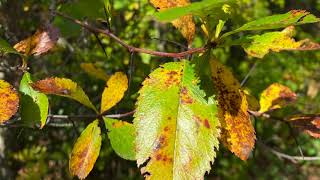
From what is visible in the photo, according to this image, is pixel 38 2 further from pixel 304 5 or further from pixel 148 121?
pixel 304 5

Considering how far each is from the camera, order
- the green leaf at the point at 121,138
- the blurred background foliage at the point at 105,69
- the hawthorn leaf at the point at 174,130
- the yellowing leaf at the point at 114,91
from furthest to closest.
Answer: the blurred background foliage at the point at 105,69
the yellowing leaf at the point at 114,91
the green leaf at the point at 121,138
the hawthorn leaf at the point at 174,130

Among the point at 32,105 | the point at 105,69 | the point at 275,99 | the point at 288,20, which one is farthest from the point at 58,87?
the point at 105,69

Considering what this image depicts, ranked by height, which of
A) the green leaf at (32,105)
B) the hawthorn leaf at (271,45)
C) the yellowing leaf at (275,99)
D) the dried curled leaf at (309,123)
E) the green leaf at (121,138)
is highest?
the hawthorn leaf at (271,45)

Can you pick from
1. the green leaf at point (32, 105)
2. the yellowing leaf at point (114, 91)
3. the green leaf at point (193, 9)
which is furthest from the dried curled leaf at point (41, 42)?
the green leaf at point (193, 9)

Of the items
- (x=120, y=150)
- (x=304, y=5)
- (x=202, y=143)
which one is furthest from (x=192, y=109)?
(x=304, y=5)

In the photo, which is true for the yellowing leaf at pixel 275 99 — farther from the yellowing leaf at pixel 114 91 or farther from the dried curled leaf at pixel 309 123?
the yellowing leaf at pixel 114 91

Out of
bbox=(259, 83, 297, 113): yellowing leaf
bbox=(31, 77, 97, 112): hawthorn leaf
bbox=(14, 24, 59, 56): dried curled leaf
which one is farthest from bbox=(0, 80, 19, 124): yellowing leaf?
bbox=(259, 83, 297, 113): yellowing leaf
